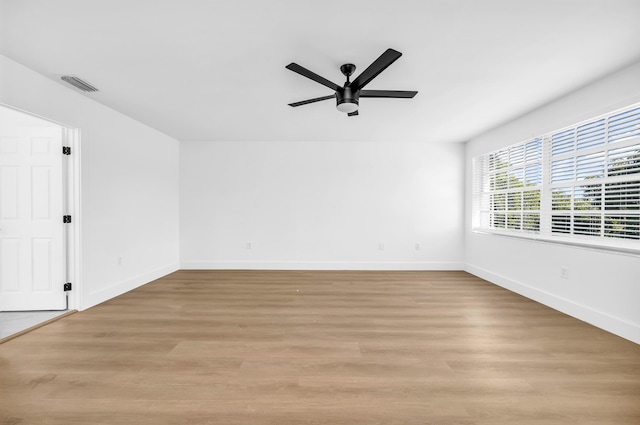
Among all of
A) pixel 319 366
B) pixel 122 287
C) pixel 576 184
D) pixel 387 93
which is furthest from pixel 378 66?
pixel 122 287

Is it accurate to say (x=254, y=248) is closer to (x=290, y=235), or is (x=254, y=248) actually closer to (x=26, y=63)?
(x=290, y=235)

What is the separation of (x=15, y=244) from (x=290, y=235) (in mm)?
3625

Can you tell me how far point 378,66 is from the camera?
198cm

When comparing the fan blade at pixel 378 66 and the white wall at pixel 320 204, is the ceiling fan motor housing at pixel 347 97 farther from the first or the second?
the white wall at pixel 320 204

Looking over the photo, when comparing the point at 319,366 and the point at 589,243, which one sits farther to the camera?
the point at 589,243

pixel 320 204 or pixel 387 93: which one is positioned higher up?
pixel 387 93

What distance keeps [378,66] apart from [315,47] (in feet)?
1.82

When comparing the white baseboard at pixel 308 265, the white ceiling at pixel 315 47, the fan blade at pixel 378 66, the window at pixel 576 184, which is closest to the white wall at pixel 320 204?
the white baseboard at pixel 308 265

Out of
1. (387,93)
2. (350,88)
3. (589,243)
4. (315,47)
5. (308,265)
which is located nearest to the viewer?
(315,47)

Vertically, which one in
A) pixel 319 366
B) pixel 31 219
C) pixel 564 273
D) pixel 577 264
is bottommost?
pixel 319 366

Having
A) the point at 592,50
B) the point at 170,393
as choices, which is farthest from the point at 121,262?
the point at 592,50

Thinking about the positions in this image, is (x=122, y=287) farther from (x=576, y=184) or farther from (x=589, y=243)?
(x=576, y=184)

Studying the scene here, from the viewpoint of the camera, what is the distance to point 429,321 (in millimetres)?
2777

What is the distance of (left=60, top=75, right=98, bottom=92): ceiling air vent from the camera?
265 centimetres
